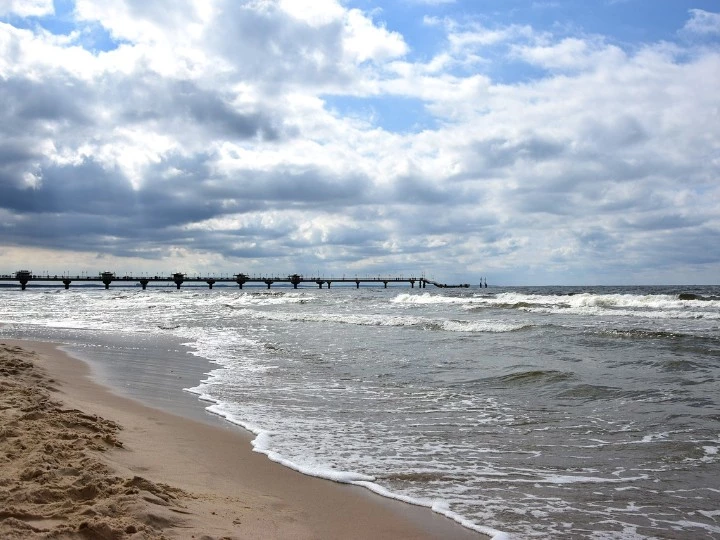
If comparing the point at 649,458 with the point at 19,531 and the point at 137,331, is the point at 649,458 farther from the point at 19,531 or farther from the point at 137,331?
the point at 137,331

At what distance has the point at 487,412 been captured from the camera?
7.72 meters

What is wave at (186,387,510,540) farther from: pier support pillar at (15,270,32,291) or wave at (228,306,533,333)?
pier support pillar at (15,270,32,291)

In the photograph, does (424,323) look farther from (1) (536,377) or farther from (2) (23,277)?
(2) (23,277)

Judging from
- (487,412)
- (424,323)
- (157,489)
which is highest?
(157,489)

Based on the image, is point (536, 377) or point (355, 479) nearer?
point (355, 479)

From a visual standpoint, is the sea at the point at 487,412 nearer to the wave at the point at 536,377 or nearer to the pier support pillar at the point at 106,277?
the wave at the point at 536,377

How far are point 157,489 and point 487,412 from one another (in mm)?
4920

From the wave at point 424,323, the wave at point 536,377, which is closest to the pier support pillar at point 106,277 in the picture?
the wave at point 424,323

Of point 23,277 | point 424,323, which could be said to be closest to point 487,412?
point 424,323

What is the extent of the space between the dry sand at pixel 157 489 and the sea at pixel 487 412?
33cm

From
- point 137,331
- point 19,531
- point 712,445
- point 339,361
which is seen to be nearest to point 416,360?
point 339,361

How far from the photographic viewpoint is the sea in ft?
Answer: 14.7

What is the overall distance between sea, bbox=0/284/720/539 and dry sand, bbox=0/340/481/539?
0.33 metres

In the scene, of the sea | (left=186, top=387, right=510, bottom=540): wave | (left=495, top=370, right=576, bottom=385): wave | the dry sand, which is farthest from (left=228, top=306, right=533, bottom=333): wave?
A: the dry sand
